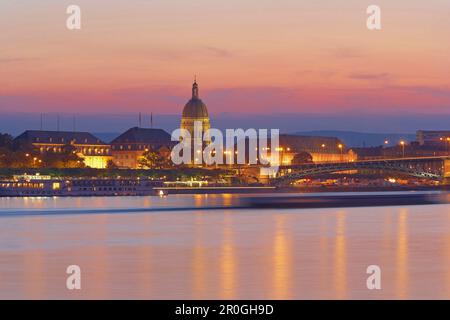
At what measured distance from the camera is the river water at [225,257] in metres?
30.7

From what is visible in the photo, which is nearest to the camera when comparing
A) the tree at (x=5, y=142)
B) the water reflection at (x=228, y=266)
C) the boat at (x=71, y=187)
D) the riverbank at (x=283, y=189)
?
the water reflection at (x=228, y=266)

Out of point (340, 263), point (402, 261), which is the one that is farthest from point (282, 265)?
point (402, 261)

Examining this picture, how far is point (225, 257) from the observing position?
4016cm

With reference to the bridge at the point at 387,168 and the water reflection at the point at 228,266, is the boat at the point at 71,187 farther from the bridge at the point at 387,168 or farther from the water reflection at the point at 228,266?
the water reflection at the point at 228,266

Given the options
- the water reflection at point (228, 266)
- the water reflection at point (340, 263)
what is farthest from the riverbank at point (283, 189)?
the water reflection at point (228, 266)

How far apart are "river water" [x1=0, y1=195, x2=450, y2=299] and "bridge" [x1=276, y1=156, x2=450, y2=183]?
275 feet

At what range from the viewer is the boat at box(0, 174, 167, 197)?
12850 cm

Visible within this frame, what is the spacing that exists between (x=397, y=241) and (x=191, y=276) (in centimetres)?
1587

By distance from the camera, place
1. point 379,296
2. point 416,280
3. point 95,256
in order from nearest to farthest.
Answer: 1. point 379,296
2. point 416,280
3. point 95,256

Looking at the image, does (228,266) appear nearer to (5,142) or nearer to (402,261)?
(402,261)

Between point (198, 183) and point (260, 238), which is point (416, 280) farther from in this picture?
point (198, 183)

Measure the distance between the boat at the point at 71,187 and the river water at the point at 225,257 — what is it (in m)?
61.6

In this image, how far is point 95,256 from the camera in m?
40.7
